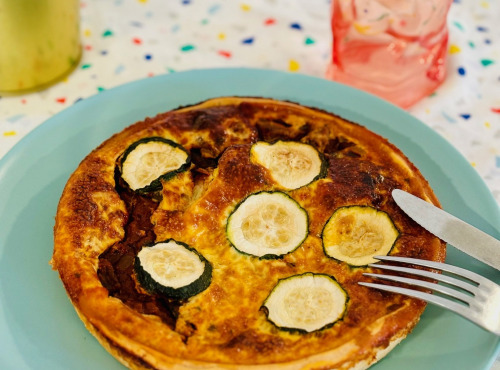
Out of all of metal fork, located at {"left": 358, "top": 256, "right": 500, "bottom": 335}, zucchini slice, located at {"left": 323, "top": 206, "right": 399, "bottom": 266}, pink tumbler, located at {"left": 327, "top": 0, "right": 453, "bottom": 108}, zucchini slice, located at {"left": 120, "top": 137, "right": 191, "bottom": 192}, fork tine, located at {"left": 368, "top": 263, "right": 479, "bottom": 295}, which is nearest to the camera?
metal fork, located at {"left": 358, "top": 256, "right": 500, "bottom": 335}

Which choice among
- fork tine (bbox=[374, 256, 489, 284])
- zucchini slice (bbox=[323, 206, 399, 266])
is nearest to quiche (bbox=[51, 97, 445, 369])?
zucchini slice (bbox=[323, 206, 399, 266])

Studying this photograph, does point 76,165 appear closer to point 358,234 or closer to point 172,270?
point 172,270

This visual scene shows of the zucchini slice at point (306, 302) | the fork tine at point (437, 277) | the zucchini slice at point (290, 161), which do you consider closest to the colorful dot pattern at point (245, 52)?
the zucchini slice at point (290, 161)

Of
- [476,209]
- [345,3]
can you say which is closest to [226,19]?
[345,3]

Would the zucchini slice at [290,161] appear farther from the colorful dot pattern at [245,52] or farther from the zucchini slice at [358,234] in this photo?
the colorful dot pattern at [245,52]

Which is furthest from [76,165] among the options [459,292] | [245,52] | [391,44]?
[391,44]

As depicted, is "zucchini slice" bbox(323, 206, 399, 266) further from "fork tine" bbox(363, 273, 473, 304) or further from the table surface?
the table surface
